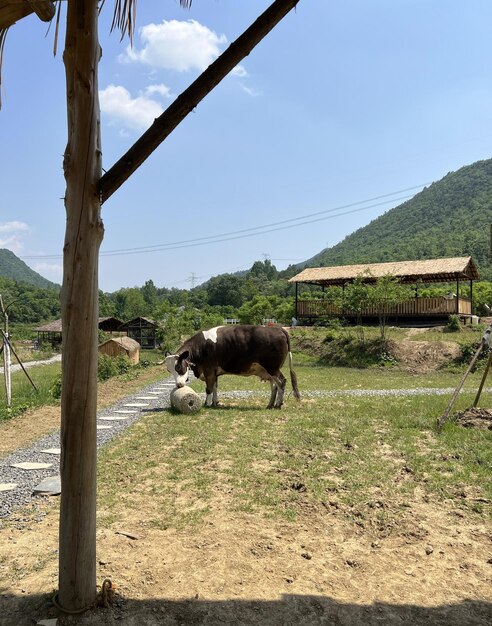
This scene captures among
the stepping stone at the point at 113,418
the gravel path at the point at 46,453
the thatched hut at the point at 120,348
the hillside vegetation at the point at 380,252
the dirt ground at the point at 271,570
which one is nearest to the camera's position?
the dirt ground at the point at 271,570

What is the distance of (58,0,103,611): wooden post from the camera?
110 inches

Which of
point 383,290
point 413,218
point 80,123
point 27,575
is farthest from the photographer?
point 413,218

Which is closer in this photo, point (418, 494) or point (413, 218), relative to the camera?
point (418, 494)

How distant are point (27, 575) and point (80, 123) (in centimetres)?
309

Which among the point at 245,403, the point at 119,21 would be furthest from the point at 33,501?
the point at 245,403

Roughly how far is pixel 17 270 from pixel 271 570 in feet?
563

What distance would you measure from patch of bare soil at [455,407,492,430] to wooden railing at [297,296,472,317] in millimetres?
17393

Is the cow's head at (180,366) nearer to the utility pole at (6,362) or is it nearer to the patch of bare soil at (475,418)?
the utility pole at (6,362)

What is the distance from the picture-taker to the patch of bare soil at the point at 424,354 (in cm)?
2041

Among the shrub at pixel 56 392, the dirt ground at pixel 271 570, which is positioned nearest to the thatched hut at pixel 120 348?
the shrub at pixel 56 392

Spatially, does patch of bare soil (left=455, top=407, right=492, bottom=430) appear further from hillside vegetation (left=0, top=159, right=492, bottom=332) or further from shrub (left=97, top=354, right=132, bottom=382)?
hillside vegetation (left=0, top=159, right=492, bottom=332)

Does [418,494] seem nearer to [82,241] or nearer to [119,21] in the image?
[82,241]

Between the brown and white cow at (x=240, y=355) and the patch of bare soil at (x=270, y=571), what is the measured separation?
6.13m

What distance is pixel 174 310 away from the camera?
36.6m
